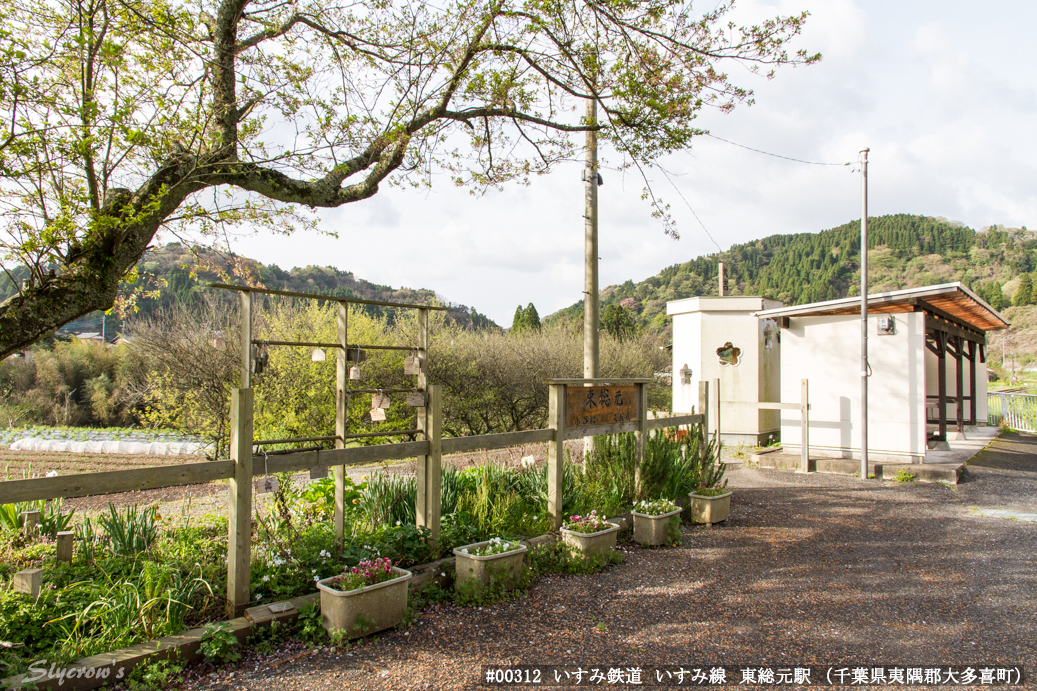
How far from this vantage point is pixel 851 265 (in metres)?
73.5

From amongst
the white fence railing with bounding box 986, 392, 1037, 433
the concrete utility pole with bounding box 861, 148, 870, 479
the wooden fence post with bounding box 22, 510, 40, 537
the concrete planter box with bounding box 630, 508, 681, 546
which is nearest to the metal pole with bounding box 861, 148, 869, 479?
the concrete utility pole with bounding box 861, 148, 870, 479

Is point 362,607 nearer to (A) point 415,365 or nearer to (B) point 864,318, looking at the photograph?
(A) point 415,365

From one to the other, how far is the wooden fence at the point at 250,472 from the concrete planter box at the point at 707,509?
1762 mm

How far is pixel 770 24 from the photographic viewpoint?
18.5 ft

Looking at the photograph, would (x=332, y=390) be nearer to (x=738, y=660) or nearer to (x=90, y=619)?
(x=90, y=619)

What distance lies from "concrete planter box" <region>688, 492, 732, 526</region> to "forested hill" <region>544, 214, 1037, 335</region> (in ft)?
156

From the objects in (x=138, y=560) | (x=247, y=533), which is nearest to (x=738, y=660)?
(x=247, y=533)

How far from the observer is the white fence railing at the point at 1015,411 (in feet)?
55.6

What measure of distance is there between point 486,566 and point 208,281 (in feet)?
10.3

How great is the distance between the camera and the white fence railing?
667 inches

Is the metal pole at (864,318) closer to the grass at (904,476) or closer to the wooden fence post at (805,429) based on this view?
the grass at (904,476)

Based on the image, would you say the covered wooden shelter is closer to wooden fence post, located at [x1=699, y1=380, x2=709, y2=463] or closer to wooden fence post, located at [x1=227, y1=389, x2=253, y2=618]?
wooden fence post, located at [x1=699, y1=380, x2=709, y2=463]

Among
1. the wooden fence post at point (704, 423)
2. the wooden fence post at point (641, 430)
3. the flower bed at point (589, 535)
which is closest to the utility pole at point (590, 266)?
the wooden fence post at point (704, 423)

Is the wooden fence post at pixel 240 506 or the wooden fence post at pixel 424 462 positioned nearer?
the wooden fence post at pixel 240 506
